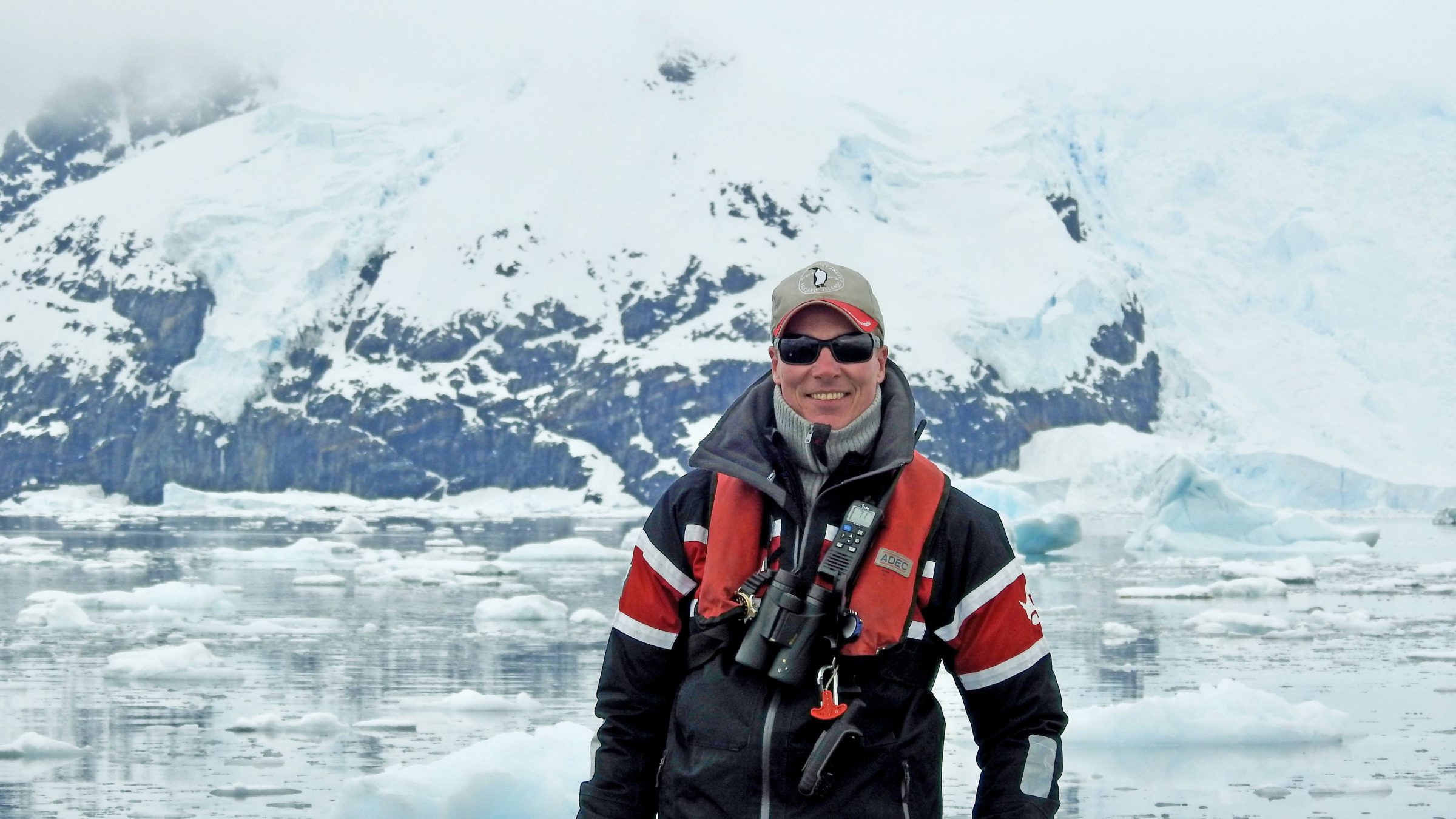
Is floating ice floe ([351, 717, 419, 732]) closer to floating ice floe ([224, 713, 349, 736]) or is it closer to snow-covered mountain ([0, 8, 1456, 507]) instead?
floating ice floe ([224, 713, 349, 736])

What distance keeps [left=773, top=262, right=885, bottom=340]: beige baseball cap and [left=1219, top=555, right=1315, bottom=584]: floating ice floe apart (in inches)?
885

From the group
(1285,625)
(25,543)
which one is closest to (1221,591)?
(1285,625)

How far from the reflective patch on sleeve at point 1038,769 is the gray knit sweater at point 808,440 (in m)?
0.65

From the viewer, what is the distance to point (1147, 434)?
94938 millimetres

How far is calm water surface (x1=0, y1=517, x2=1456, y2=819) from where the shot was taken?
8096 millimetres

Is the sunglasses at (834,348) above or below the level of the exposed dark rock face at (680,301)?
below

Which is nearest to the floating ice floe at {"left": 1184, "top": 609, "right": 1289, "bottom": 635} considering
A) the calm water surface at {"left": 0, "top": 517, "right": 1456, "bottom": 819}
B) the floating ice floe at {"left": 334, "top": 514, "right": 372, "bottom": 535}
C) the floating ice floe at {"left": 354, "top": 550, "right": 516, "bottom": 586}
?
the calm water surface at {"left": 0, "top": 517, "right": 1456, "bottom": 819}

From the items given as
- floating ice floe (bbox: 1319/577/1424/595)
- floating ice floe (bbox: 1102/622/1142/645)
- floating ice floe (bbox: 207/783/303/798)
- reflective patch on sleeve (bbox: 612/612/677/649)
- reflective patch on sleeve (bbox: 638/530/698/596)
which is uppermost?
reflective patch on sleeve (bbox: 638/530/698/596)

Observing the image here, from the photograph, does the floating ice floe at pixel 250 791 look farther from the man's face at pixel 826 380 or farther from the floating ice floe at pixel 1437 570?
the floating ice floe at pixel 1437 570

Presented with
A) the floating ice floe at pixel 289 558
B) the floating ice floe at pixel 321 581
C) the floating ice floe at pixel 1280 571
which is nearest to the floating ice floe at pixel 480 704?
the floating ice floe at pixel 321 581

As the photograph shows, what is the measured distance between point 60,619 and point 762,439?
640 inches

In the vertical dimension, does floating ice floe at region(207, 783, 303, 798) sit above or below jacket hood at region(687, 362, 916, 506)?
below

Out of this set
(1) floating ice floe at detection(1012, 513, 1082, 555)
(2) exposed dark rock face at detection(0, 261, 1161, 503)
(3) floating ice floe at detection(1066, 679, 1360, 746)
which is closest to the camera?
(3) floating ice floe at detection(1066, 679, 1360, 746)

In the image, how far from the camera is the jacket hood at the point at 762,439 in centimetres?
289
